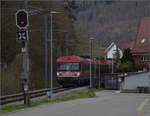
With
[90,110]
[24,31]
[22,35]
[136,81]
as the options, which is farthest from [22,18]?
[136,81]

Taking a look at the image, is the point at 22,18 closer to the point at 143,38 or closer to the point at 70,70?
the point at 70,70

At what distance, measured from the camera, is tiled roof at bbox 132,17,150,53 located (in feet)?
218

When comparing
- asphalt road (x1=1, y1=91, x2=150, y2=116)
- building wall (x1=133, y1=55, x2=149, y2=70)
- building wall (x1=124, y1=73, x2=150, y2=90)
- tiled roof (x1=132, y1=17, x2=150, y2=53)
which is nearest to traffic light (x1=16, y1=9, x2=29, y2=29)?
asphalt road (x1=1, y1=91, x2=150, y2=116)

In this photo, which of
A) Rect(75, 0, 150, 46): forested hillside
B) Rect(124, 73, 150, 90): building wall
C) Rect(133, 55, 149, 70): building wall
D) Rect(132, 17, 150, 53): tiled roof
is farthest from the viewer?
Rect(75, 0, 150, 46): forested hillside

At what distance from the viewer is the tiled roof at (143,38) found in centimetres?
6650

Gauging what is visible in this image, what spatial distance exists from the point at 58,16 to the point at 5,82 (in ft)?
47.8

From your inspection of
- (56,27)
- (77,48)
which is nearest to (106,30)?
(77,48)

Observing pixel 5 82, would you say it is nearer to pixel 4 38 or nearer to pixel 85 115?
pixel 4 38

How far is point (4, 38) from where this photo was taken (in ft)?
132

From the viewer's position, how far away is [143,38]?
67562 mm

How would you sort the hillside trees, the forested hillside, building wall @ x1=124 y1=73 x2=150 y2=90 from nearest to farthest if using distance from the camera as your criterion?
the hillside trees < building wall @ x1=124 y1=73 x2=150 y2=90 < the forested hillside

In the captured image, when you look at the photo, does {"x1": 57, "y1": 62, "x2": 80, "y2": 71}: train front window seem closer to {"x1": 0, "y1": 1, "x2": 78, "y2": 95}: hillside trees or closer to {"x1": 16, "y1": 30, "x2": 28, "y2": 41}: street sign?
{"x1": 0, "y1": 1, "x2": 78, "y2": 95}: hillside trees

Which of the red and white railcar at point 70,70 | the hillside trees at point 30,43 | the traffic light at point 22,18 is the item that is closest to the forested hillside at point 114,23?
the hillside trees at point 30,43

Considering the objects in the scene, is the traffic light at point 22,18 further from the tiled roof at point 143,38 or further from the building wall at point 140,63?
the building wall at point 140,63
